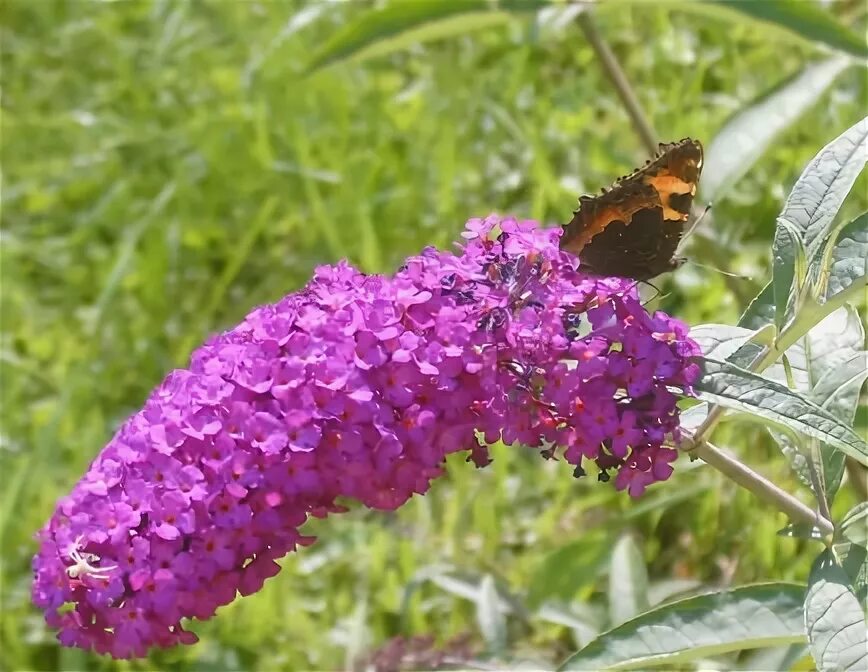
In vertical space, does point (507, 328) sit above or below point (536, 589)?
above

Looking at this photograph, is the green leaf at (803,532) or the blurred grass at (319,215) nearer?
the green leaf at (803,532)

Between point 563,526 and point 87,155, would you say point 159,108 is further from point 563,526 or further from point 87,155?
point 563,526

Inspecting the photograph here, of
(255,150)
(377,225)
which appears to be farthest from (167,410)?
(255,150)

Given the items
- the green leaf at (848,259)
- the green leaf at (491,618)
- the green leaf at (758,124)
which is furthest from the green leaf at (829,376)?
the green leaf at (491,618)

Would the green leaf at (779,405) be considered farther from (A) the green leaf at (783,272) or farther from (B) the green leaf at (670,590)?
(B) the green leaf at (670,590)

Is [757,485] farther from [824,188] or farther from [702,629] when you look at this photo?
[824,188]

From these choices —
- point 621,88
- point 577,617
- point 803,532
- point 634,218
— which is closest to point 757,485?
point 803,532
